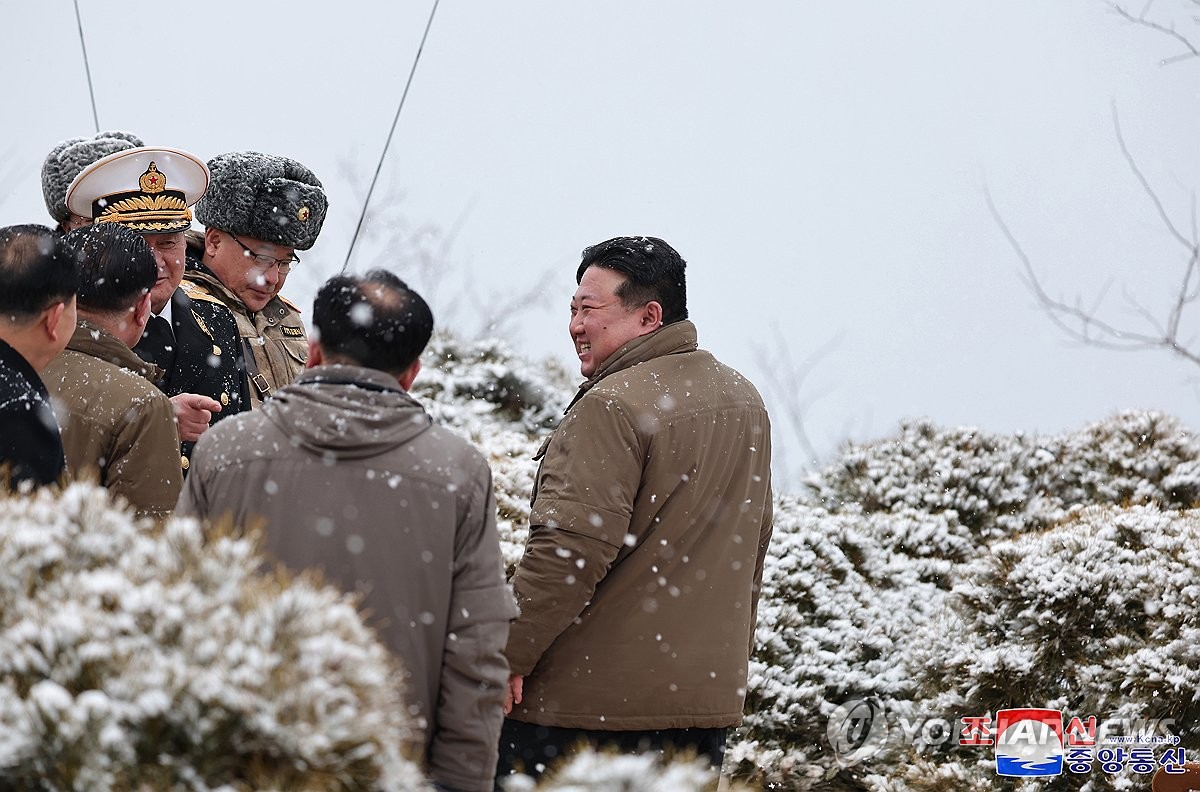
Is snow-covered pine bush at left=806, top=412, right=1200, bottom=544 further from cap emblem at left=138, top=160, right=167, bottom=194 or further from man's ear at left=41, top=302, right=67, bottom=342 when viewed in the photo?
man's ear at left=41, top=302, right=67, bottom=342

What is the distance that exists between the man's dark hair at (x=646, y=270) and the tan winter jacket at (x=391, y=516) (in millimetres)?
1252

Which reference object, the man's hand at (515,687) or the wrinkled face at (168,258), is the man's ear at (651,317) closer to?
the man's hand at (515,687)

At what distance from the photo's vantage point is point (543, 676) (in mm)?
3404

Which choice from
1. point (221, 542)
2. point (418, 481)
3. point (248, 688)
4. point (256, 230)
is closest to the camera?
point (248, 688)

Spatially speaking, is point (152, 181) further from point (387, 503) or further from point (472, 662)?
point (472, 662)

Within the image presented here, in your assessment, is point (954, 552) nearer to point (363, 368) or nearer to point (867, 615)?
point (867, 615)

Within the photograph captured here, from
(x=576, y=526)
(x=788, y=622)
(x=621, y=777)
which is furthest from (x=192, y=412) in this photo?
(x=788, y=622)

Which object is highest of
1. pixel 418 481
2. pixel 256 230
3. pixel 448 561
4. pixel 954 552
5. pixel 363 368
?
pixel 256 230

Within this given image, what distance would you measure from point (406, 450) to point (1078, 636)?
14.3ft

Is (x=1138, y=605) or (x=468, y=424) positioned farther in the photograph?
(x=468, y=424)

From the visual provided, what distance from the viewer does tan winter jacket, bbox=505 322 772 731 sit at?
330 cm

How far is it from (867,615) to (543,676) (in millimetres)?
3597

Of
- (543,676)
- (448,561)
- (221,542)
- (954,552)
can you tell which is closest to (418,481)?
(448,561)

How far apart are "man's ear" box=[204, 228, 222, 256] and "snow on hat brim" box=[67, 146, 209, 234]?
368mm
